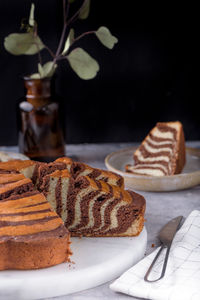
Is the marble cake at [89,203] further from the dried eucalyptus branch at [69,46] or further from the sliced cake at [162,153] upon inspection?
the dried eucalyptus branch at [69,46]

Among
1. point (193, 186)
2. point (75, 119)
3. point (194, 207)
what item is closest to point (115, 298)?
point (194, 207)

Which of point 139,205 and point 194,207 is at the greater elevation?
point 139,205

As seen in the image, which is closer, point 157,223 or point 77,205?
point 77,205

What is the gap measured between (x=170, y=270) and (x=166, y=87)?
166cm

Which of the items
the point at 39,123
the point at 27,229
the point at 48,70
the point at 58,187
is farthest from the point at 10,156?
the point at 27,229

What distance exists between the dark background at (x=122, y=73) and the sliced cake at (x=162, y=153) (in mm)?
445

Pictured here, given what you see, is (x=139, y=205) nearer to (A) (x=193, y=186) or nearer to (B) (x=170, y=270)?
(B) (x=170, y=270)

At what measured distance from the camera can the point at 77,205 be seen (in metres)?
1.91

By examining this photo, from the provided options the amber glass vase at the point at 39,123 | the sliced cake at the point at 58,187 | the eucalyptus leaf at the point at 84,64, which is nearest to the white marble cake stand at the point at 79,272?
the sliced cake at the point at 58,187

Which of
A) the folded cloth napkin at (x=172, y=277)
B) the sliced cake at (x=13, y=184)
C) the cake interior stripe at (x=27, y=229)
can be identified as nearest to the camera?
the folded cloth napkin at (x=172, y=277)

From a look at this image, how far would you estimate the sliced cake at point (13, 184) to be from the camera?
1.81 meters

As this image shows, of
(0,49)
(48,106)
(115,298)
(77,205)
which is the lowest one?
(115,298)

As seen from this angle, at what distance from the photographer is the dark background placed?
2.94 metres

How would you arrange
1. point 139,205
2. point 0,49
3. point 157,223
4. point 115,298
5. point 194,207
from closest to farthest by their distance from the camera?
point 115,298 → point 139,205 → point 157,223 → point 194,207 → point 0,49
